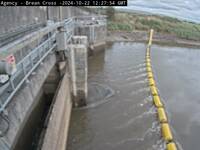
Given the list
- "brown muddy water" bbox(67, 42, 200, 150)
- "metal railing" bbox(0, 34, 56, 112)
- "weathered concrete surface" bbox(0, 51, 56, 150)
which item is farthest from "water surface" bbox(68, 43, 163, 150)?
"metal railing" bbox(0, 34, 56, 112)

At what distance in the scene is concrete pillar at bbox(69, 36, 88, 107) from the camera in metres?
8.46

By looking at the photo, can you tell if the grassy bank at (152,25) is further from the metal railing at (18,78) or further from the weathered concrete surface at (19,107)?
the weathered concrete surface at (19,107)

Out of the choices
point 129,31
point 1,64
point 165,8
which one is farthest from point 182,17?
point 1,64

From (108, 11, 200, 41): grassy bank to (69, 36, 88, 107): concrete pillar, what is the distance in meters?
15.9

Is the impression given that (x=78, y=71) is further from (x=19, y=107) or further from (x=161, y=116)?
(x=19, y=107)

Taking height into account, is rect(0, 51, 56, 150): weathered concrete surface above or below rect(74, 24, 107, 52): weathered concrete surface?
below

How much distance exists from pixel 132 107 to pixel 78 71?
2.49 m

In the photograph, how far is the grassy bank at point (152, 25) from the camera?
24703mm

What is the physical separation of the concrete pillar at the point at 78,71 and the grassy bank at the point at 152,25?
52.0 feet

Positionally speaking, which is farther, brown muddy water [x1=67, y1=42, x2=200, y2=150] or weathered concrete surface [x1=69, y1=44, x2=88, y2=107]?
weathered concrete surface [x1=69, y1=44, x2=88, y2=107]

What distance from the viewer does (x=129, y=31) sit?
2447cm

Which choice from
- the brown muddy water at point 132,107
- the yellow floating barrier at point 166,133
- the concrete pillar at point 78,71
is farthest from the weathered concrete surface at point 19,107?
the yellow floating barrier at point 166,133

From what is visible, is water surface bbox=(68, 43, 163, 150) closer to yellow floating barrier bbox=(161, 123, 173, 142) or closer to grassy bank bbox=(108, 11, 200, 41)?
yellow floating barrier bbox=(161, 123, 173, 142)

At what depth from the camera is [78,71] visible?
873cm
